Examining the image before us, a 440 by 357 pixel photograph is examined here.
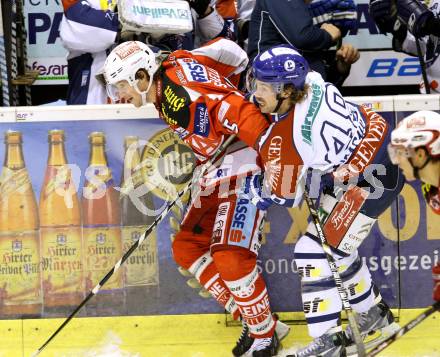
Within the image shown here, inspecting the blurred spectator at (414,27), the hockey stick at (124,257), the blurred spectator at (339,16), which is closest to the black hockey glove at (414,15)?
the blurred spectator at (414,27)

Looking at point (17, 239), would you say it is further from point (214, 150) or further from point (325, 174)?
point (325, 174)

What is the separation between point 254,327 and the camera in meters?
5.62

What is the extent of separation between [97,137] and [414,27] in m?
1.89

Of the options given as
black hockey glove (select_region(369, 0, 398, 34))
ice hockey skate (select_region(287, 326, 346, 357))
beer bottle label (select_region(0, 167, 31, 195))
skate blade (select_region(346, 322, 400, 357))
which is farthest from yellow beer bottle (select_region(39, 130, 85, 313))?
black hockey glove (select_region(369, 0, 398, 34))

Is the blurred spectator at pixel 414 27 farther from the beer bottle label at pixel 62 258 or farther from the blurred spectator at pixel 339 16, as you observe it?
the beer bottle label at pixel 62 258

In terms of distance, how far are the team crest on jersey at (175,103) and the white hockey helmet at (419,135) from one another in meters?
1.20

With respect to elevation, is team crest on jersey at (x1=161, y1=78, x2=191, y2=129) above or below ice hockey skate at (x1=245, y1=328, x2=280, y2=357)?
above

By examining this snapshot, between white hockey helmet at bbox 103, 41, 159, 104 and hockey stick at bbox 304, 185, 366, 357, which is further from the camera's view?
white hockey helmet at bbox 103, 41, 159, 104

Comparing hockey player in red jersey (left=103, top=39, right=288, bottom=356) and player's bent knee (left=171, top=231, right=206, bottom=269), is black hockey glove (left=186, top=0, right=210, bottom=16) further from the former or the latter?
player's bent knee (left=171, top=231, right=206, bottom=269)

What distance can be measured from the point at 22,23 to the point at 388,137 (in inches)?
99.2

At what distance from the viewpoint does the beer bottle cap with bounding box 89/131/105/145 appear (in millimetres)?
5902

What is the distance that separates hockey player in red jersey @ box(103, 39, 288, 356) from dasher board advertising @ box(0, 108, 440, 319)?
245 mm

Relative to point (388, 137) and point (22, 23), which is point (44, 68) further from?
point (388, 137)

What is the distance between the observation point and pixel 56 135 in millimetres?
5898
